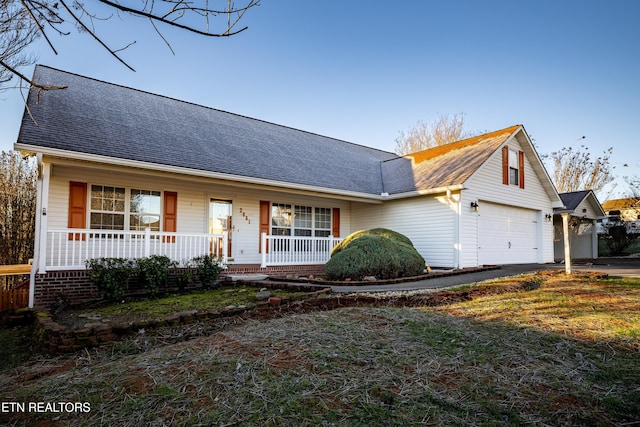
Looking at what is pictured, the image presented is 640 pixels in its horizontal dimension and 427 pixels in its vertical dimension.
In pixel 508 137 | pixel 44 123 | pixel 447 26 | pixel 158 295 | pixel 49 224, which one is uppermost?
pixel 447 26

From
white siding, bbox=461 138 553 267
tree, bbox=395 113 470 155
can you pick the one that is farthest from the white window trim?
tree, bbox=395 113 470 155

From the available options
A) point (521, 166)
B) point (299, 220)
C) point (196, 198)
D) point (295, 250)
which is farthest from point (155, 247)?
point (521, 166)

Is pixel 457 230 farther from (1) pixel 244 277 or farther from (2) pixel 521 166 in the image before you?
(1) pixel 244 277

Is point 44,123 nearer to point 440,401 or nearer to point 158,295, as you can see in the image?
point 158,295

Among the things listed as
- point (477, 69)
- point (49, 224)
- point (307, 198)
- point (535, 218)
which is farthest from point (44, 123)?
point (535, 218)

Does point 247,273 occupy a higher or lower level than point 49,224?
lower

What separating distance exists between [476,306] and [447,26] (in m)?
10.2

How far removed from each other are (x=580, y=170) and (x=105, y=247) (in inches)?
1207

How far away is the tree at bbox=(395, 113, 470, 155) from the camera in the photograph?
30.7 meters

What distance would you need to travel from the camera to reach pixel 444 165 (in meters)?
13.9

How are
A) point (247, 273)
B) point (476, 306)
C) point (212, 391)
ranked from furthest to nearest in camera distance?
1. point (247, 273)
2. point (476, 306)
3. point (212, 391)

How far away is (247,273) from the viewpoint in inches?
416

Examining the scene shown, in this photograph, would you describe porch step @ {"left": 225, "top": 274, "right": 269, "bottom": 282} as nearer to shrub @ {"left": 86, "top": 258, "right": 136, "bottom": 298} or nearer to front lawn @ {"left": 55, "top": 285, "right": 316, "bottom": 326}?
front lawn @ {"left": 55, "top": 285, "right": 316, "bottom": 326}

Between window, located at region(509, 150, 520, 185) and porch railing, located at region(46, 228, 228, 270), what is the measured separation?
11.0m
